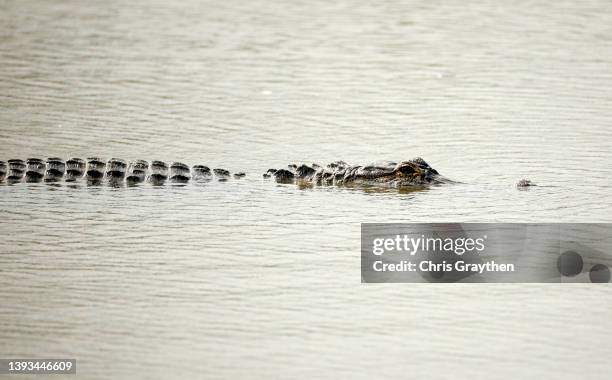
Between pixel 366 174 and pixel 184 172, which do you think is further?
pixel 184 172

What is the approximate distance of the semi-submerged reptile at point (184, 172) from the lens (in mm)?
8742

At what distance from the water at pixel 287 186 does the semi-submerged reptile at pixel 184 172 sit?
15cm

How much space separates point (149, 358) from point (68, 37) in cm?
831

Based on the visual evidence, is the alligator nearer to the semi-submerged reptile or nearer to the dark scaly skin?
the semi-submerged reptile

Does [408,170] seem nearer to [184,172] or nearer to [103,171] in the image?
[184,172]

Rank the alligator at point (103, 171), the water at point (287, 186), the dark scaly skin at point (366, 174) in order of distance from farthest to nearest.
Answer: the alligator at point (103, 171), the dark scaly skin at point (366, 174), the water at point (287, 186)

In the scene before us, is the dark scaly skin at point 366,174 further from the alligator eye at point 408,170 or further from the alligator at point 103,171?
the alligator at point 103,171

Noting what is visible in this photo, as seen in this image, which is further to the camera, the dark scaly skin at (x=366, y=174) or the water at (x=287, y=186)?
the dark scaly skin at (x=366, y=174)

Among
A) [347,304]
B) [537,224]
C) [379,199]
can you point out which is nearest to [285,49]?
[379,199]

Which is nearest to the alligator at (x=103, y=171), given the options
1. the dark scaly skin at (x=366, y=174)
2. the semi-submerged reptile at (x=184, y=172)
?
the semi-submerged reptile at (x=184, y=172)

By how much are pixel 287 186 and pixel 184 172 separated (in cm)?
77

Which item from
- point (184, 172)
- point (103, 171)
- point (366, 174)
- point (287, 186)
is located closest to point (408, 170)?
point (366, 174)

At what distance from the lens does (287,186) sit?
345 inches

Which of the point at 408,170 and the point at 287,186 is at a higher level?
the point at 408,170
